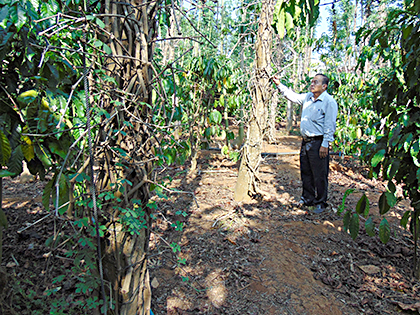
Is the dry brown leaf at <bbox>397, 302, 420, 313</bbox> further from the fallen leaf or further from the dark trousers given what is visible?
the fallen leaf

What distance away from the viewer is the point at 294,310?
2186 millimetres

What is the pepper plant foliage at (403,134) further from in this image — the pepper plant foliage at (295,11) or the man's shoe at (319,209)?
the man's shoe at (319,209)

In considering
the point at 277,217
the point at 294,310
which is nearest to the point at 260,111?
the point at 277,217

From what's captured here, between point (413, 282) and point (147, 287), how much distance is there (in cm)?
245

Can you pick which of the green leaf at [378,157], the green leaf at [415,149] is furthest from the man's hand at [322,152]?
the green leaf at [415,149]

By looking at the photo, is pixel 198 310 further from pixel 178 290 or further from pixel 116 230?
pixel 116 230

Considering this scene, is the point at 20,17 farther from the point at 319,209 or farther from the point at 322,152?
the point at 319,209

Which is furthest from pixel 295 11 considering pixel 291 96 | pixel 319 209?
pixel 319 209

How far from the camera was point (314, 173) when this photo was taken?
3.79 meters

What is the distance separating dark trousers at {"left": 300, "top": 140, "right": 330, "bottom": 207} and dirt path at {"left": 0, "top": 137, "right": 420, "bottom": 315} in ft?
0.80

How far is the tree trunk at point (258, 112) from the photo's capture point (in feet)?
11.9

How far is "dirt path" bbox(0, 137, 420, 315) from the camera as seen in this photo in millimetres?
2225

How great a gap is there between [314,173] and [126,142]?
308 cm

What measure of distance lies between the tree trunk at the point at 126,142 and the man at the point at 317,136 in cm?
271
